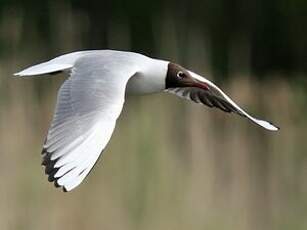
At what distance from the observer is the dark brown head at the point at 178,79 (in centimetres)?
314

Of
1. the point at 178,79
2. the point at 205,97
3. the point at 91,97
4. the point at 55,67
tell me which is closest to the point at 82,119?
the point at 91,97

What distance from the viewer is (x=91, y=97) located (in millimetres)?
2828

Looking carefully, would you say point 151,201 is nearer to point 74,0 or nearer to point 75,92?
point 75,92

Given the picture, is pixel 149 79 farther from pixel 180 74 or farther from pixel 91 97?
pixel 91 97

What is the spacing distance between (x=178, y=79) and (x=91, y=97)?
383 mm

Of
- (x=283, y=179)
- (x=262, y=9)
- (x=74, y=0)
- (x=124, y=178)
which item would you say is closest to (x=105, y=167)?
(x=124, y=178)

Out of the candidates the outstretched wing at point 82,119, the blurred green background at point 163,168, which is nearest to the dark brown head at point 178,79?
the outstretched wing at point 82,119

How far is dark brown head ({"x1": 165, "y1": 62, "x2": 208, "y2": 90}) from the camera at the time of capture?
314cm

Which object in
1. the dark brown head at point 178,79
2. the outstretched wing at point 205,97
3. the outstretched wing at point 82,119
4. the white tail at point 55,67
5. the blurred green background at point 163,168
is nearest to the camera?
the outstretched wing at point 82,119

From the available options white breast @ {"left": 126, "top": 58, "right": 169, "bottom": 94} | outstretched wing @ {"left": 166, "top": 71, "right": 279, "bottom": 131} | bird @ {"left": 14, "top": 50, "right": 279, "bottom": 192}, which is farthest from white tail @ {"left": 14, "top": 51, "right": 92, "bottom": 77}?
outstretched wing @ {"left": 166, "top": 71, "right": 279, "bottom": 131}

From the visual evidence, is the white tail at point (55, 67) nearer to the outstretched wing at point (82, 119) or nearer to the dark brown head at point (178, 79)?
the outstretched wing at point (82, 119)

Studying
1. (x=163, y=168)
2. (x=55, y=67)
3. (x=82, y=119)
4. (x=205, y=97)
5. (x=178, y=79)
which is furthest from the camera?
(x=163, y=168)

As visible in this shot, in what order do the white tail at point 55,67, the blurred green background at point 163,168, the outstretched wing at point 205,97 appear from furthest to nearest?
the blurred green background at point 163,168, the outstretched wing at point 205,97, the white tail at point 55,67

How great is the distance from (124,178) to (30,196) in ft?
0.86
